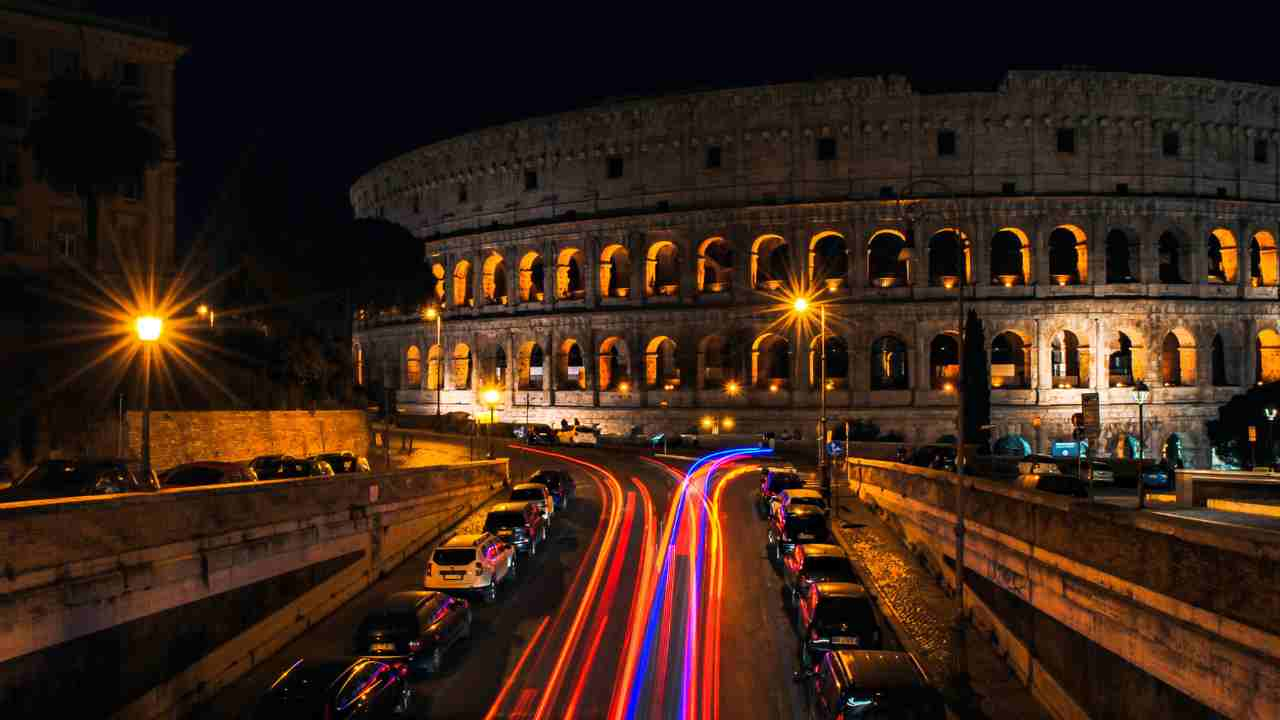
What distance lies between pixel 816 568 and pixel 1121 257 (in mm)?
48118

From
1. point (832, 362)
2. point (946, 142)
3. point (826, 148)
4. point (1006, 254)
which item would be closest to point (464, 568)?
point (826, 148)

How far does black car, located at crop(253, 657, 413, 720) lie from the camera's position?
1392 cm

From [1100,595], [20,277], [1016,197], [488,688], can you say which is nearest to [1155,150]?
[1016,197]

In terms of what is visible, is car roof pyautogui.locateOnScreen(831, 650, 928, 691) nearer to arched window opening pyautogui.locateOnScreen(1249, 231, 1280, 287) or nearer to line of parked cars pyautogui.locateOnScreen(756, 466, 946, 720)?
line of parked cars pyautogui.locateOnScreen(756, 466, 946, 720)

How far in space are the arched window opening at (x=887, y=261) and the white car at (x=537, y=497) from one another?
33.3m

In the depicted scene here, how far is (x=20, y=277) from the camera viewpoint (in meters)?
46.6

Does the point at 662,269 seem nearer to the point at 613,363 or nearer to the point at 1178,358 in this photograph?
the point at 613,363

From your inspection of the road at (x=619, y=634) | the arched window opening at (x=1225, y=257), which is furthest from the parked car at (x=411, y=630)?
the arched window opening at (x=1225, y=257)

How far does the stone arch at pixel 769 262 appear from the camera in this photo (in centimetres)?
5950

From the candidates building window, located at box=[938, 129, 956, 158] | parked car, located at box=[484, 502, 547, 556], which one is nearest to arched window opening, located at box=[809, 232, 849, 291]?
building window, located at box=[938, 129, 956, 158]

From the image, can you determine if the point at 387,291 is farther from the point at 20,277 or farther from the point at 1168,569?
the point at 1168,569

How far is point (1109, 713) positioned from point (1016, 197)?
4575 cm

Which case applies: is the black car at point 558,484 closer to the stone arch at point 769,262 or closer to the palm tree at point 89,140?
the stone arch at point 769,262

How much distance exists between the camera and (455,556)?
22328 millimetres
